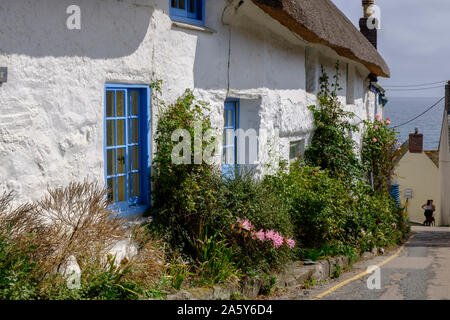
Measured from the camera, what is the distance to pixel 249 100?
882 centimetres

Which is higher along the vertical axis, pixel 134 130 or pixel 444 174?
pixel 134 130

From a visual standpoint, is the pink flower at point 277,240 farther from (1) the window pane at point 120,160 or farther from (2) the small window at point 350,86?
(2) the small window at point 350,86

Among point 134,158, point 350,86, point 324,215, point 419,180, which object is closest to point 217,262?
point 134,158

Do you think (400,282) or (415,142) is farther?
(415,142)

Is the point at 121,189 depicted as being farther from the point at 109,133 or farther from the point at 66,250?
the point at 66,250

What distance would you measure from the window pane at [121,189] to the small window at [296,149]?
451 cm

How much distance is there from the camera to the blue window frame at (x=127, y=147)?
6309 mm

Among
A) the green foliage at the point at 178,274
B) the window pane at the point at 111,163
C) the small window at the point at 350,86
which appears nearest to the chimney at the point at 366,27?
the small window at the point at 350,86

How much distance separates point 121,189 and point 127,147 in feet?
1.52

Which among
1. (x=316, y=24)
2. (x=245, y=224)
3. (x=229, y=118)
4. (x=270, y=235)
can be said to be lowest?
(x=270, y=235)

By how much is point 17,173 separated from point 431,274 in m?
5.50

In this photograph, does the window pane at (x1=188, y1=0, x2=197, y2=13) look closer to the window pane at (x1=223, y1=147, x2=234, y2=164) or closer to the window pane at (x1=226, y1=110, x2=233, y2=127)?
the window pane at (x1=226, y1=110, x2=233, y2=127)

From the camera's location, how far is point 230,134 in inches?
339

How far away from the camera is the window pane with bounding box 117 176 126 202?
6.45 metres
